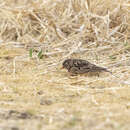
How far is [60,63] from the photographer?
13.8ft

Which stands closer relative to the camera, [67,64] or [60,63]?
[67,64]

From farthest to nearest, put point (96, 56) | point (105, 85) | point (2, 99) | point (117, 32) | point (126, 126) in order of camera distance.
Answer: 1. point (117, 32)
2. point (96, 56)
3. point (105, 85)
4. point (2, 99)
5. point (126, 126)

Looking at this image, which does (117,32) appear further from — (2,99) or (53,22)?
(2,99)

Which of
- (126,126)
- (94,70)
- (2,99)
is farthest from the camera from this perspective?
(94,70)

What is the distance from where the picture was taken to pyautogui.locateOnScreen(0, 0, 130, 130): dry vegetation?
8.11 ft

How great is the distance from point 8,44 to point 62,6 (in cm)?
110

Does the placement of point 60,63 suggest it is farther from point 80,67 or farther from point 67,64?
point 80,67

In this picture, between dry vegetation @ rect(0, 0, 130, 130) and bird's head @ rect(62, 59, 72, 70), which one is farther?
bird's head @ rect(62, 59, 72, 70)

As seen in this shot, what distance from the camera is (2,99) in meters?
3.04

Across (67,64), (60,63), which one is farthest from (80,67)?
(60,63)

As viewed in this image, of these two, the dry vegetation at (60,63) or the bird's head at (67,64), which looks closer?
the dry vegetation at (60,63)

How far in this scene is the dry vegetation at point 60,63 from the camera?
247cm

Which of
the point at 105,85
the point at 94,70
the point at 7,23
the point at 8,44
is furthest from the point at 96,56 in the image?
the point at 7,23

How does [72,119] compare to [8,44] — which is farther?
[8,44]
